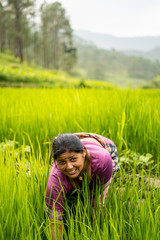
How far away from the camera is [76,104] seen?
2.44m

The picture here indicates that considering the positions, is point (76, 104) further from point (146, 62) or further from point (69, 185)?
point (146, 62)

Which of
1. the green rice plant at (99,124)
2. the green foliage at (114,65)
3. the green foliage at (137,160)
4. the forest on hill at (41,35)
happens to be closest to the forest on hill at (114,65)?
the green foliage at (114,65)

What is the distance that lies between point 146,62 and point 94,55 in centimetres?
2442

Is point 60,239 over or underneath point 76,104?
underneath

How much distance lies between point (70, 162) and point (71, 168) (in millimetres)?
28

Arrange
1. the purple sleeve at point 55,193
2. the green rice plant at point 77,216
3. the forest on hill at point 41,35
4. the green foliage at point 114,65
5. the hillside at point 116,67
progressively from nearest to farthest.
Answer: the green rice plant at point 77,216, the purple sleeve at point 55,193, the forest on hill at point 41,35, the hillside at point 116,67, the green foliage at point 114,65

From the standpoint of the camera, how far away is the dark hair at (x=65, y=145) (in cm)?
101

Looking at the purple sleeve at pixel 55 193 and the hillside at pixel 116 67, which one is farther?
the hillside at pixel 116 67

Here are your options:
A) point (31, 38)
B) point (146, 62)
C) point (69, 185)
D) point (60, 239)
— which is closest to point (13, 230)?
point (60, 239)

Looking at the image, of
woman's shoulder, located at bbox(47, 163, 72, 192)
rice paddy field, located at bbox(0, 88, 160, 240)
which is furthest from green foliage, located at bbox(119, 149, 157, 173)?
woman's shoulder, located at bbox(47, 163, 72, 192)

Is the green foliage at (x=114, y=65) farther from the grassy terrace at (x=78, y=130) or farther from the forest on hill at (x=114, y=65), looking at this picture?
the grassy terrace at (x=78, y=130)

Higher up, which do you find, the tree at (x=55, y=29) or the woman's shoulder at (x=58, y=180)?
the tree at (x=55, y=29)

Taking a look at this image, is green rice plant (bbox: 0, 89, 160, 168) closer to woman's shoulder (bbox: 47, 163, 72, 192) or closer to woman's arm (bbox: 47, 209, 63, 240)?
woman's shoulder (bbox: 47, 163, 72, 192)

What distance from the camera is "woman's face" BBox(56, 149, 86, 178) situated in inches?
39.9
